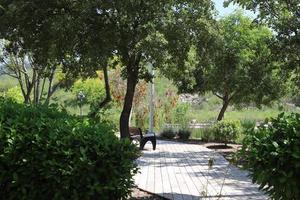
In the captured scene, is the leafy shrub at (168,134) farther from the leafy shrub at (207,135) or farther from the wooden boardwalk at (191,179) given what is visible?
the wooden boardwalk at (191,179)

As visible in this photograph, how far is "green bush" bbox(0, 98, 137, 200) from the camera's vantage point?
5.48 meters

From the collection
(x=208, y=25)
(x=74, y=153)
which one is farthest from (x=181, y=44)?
(x=74, y=153)

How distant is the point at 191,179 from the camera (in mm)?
10727

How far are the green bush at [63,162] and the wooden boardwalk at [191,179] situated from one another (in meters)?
0.60

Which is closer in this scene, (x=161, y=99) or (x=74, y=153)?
(x=74, y=153)

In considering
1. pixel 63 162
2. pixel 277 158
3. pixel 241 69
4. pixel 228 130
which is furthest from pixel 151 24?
pixel 241 69

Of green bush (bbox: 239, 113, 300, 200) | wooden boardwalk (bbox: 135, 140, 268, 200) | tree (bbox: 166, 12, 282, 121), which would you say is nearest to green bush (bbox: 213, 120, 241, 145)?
tree (bbox: 166, 12, 282, 121)

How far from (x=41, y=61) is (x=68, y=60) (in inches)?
37.2

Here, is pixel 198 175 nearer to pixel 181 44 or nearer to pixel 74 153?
pixel 181 44

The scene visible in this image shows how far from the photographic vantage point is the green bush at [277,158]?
4914mm

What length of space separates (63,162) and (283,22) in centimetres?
942

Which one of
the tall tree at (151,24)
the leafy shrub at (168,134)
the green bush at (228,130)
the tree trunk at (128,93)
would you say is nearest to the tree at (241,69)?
the leafy shrub at (168,134)

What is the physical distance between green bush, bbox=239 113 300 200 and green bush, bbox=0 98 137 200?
1380 millimetres

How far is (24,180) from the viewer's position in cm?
568
